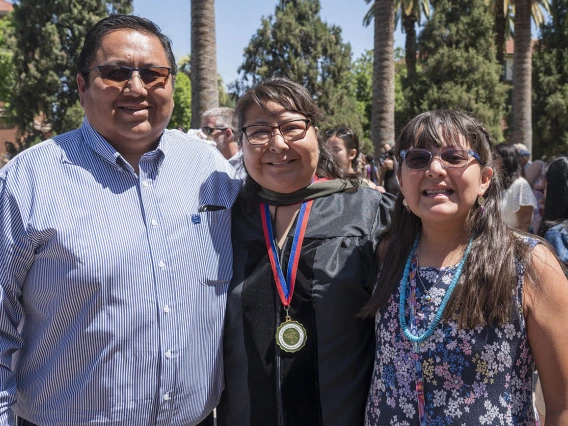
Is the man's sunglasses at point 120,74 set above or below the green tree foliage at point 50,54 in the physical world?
below

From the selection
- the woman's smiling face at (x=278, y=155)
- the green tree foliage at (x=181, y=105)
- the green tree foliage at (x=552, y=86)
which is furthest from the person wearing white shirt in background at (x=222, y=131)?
the green tree foliage at (x=181, y=105)

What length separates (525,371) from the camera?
2127 millimetres

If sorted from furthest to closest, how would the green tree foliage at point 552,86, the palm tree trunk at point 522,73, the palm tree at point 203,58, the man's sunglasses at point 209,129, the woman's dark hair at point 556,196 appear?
1. the green tree foliage at point 552,86
2. the palm tree trunk at point 522,73
3. the palm tree at point 203,58
4. the man's sunglasses at point 209,129
5. the woman's dark hair at point 556,196

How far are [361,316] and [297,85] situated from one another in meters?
1.09

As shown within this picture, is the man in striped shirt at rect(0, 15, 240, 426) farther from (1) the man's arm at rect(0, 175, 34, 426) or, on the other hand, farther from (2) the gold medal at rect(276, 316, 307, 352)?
(2) the gold medal at rect(276, 316, 307, 352)

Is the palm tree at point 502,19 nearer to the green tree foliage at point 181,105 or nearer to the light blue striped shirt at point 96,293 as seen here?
the green tree foliage at point 181,105

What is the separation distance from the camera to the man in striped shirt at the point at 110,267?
219 centimetres

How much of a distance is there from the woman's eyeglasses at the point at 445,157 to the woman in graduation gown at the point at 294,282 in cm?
53

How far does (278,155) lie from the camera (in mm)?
2588

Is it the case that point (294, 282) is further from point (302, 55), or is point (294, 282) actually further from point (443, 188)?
point (302, 55)

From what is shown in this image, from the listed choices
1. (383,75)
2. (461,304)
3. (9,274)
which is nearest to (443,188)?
(461,304)

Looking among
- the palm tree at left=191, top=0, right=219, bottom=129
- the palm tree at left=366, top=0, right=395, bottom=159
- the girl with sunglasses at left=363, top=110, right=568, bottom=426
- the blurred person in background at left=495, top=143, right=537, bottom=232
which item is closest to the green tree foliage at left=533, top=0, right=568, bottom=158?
the palm tree at left=366, top=0, right=395, bottom=159

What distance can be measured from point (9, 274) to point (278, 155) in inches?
46.9

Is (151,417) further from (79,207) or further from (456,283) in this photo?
(456,283)
